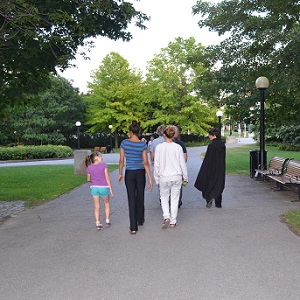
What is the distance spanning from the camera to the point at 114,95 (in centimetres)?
5631

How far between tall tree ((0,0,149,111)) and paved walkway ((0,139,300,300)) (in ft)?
12.9

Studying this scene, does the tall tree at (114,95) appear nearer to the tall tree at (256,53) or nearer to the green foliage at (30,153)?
the green foliage at (30,153)

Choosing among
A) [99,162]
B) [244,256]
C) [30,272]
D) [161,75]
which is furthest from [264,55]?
[161,75]

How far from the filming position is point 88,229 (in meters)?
7.04

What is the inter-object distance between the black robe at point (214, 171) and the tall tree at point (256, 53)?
4.43 meters

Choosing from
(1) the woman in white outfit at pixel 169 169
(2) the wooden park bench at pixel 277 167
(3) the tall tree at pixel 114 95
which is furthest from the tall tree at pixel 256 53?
(3) the tall tree at pixel 114 95

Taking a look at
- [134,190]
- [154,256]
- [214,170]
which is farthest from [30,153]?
[154,256]

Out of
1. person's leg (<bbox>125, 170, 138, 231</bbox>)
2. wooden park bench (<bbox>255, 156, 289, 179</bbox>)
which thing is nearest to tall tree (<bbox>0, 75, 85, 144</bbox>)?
wooden park bench (<bbox>255, 156, 289, 179</bbox>)

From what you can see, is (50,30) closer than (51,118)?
Yes

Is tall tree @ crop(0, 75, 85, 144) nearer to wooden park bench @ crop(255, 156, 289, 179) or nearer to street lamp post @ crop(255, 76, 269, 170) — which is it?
street lamp post @ crop(255, 76, 269, 170)

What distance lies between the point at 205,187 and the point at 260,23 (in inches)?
274

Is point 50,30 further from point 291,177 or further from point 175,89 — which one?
point 175,89

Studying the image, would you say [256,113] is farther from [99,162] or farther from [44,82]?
[99,162]

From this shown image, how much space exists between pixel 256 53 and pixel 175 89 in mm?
40379
